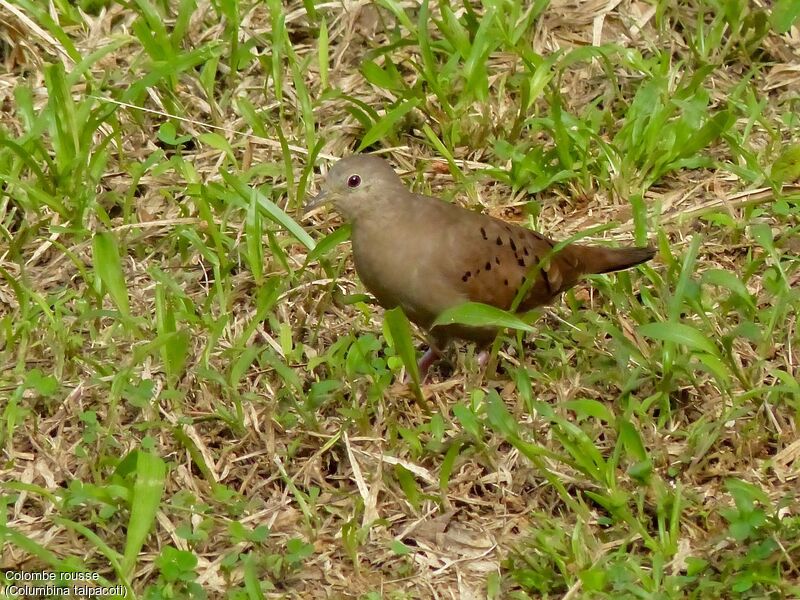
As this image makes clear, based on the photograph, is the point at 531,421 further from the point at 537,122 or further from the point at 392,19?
the point at 392,19

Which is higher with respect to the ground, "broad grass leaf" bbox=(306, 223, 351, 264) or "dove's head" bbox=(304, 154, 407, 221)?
"dove's head" bbox=(304, 154, 407, 221)

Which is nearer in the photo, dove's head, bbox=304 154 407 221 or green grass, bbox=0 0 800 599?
green grass, bbox=0 0 800 599

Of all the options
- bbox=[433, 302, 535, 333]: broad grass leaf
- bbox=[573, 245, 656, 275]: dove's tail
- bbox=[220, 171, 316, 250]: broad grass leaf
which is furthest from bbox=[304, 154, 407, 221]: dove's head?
bbox=[573, 245, 656, 275]: dove's tail

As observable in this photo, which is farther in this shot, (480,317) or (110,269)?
(110,269)

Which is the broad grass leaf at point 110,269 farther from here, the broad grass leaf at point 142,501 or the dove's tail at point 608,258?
the dove's tail at point 608,258

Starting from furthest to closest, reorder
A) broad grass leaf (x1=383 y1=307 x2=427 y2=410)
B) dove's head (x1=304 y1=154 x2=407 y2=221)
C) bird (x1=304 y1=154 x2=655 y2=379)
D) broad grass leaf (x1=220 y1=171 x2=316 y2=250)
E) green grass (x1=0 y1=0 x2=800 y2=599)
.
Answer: broad grass leaf (x1=220 y1=171 x2=316 y2=250)
dove's head (x1=304 y1=154 x2=407 y2=221)
bird (x1=304 y1=154 x2=655 y2=379)
broad grass leaf (x1=383 y1=307 x2=427 y2=410)
green grass (x1=0 y1=0 x2=800 y2=599)

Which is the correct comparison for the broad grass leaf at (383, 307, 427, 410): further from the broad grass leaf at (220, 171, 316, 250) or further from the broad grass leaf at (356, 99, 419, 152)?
the broad grass leaf at (356, 99, 419, 152)

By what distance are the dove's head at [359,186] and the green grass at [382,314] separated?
260 mm

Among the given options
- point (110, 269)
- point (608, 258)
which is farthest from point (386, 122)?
point (110, 269)

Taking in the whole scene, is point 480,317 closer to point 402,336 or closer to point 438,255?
point 402,336

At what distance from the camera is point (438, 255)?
16.7 ft

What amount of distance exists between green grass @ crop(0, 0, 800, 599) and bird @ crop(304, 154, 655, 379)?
0.16 m

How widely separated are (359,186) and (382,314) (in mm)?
631

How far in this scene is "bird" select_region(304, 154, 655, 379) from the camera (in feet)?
16.6
